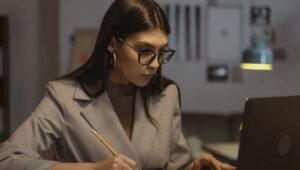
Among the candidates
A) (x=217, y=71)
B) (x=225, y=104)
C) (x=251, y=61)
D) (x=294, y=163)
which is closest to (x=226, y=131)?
(x=225, y=104)

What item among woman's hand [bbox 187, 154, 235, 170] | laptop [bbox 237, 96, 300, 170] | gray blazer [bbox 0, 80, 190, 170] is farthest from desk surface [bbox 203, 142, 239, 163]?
laptop [bbox 237, 96, 300, 170]

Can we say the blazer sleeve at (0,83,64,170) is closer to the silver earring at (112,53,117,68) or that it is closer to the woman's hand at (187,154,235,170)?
the silver earring at (112,53,117,68)

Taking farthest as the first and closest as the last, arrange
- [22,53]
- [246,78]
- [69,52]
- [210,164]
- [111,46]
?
[246,78], [22,53], [69,52], [111,46], [210,164]

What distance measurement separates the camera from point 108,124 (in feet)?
4.58

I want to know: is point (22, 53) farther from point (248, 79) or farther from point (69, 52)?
point (248, 79)

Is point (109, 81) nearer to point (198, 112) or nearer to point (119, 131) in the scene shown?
point (119, 131)

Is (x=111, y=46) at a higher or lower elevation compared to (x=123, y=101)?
higher

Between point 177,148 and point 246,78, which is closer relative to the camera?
point 177,148

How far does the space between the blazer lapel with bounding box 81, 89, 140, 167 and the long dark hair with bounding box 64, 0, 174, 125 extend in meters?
0.04

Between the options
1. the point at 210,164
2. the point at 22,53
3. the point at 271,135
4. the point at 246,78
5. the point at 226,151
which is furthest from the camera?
the point at 246,78

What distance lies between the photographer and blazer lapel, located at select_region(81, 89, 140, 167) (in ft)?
4.48

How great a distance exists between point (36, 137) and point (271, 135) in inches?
26.2

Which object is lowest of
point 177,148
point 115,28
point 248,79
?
point 248,79

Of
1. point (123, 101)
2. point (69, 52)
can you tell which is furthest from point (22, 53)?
point (123, 101)
